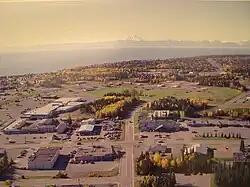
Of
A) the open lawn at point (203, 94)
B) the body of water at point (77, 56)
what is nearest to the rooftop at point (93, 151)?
the open lawn at point (203, 94)

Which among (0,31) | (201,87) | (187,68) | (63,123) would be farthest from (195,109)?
(0,31)

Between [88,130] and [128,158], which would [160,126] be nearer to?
[128,158]

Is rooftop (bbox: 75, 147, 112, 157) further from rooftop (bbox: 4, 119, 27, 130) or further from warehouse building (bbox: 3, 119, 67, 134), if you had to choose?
rooftop (bbox: 4, 119, 27, 130)

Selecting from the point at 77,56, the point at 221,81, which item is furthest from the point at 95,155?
the point at 221,81

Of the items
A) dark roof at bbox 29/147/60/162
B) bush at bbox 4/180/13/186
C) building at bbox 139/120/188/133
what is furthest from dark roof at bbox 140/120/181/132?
bush at bbox 4/180/13/186

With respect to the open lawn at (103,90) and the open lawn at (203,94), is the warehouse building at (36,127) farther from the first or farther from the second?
the open lawn at (203,94)

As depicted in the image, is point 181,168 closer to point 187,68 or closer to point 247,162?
point 247,162
